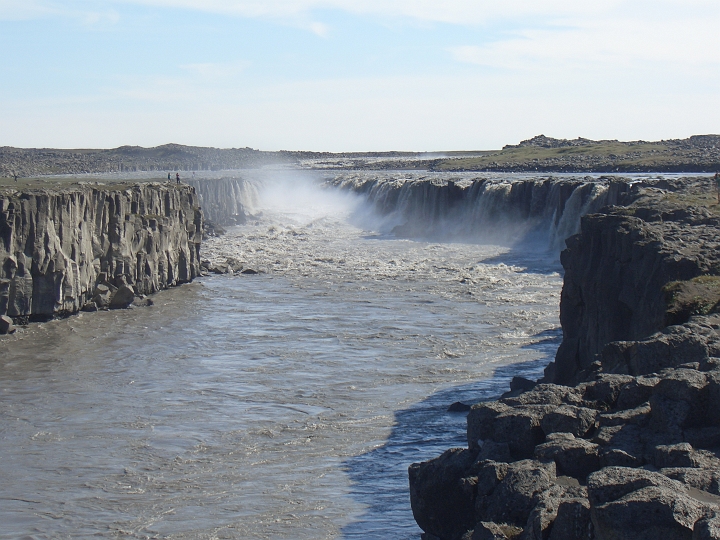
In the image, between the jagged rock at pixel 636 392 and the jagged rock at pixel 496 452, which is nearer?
the jagged rock at pixel 496 452

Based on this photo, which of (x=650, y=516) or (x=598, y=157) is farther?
(x=598, y=157)

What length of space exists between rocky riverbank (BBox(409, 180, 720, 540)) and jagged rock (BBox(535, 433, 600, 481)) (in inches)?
0.5

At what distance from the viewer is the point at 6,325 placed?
2809 centimetres

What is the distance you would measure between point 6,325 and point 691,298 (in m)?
20.8

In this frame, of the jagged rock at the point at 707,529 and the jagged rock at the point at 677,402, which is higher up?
the jagged rock at the point at 677,402

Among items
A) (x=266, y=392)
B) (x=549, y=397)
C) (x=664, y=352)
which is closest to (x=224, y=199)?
(x=266, y=392)

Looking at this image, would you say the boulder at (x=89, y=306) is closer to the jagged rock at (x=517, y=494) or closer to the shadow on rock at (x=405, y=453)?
the shadow on rock at (x=405, y=453)

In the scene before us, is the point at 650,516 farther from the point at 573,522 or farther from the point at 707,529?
the point at 573,522

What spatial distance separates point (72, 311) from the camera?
31.6m

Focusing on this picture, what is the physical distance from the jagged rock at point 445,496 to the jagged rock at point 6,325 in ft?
67.0

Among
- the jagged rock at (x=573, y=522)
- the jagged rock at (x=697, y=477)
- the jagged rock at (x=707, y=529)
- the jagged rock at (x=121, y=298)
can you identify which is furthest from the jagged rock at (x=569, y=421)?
the jagged rock at (x=121, y=298)

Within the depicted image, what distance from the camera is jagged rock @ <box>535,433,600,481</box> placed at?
9383 millimetres

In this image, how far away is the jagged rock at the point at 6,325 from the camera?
1102 inches

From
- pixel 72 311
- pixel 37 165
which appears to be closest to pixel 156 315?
A: pixel 72 311
